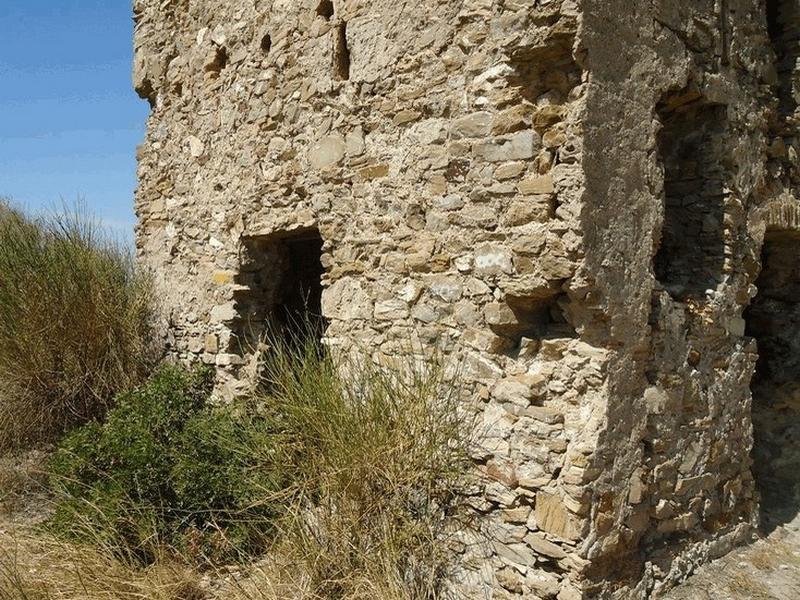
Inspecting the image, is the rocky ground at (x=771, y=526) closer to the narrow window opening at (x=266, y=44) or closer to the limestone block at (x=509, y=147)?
the limestone block at (x=509, y=147)

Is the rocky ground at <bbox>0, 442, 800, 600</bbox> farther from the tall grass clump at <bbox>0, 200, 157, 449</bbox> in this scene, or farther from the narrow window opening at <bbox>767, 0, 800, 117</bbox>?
the narrow window opening at <bbox>767, 0, 800, 117</bbox>

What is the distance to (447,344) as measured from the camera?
3529 mm

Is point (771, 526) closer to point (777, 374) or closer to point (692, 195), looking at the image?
point (777, 374)

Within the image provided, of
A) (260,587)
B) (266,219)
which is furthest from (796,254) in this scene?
(260,587)

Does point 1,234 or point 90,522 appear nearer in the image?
point 90,522

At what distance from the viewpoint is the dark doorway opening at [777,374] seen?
14.8 feet

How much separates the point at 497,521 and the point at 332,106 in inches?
102

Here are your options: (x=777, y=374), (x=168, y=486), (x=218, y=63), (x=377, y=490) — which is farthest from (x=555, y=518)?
(x=218, y=63)

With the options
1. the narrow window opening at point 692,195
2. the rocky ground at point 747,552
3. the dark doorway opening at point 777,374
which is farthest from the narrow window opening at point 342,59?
the rocky ground at point 747,552

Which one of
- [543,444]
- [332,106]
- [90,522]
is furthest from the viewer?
[332,106]

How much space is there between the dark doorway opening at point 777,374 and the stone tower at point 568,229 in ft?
0.05

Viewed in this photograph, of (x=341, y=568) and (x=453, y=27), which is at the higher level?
(x=453, y=27)

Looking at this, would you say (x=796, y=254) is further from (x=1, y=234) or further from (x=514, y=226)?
(x=1, y=234)

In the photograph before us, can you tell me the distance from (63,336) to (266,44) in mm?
2922
